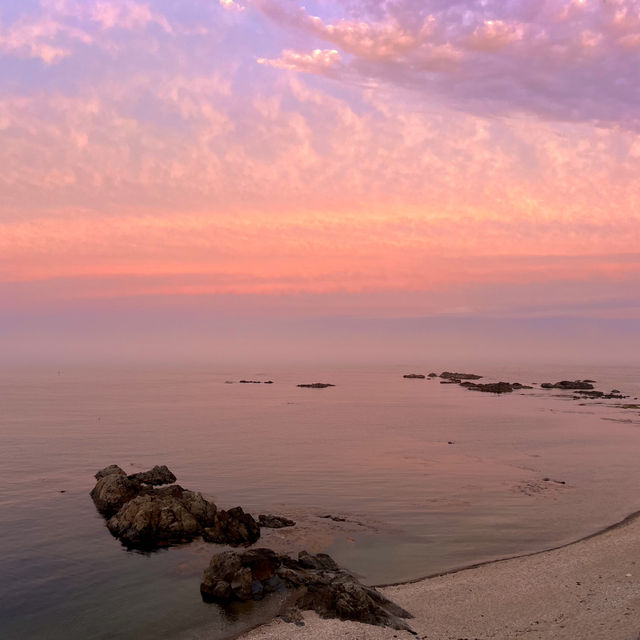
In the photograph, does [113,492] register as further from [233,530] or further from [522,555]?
[522,555]

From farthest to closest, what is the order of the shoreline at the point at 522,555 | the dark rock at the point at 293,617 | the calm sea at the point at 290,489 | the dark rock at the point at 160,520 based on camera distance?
the dark rock at the point at 160,520 < the shoreline at the point at 522,555 < the calm sea at the point at 290,489 < the dark rock at the point at 293,617

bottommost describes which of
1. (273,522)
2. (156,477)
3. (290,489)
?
(290,489)

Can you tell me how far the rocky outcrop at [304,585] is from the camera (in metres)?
19.4

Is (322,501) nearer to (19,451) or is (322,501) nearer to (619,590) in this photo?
(619,590)

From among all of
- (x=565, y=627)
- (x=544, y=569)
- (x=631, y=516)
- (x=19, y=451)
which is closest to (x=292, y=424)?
(x=19, y=451)

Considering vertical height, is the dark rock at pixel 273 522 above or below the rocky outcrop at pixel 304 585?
below

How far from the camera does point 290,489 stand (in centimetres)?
4159

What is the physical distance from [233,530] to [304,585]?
8.15 meters

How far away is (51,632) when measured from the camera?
19.6 m

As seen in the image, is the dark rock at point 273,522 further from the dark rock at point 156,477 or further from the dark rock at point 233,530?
the dark rock at point 156,477

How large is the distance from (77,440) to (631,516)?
55050mm

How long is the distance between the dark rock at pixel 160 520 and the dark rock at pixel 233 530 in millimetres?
1122

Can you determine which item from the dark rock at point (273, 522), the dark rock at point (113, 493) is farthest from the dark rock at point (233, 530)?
the dark rock at point (113, 493)

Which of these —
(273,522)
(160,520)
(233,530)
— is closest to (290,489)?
(273,522)
